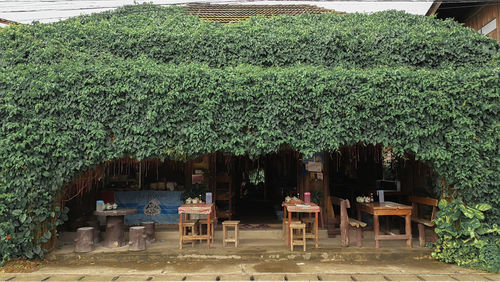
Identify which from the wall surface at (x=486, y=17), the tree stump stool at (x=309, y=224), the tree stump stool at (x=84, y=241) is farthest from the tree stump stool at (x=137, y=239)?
the wall surface at (x=486, y=17)

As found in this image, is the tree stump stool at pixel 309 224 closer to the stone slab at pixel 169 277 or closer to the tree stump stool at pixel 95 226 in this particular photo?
the stone slab at pixel 169 277

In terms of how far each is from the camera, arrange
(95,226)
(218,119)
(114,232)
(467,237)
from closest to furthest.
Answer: (467,237)
(218,119)
(114,232)
(95,226)

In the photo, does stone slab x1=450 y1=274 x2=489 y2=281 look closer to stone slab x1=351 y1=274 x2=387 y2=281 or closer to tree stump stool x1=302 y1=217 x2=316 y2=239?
stone slab x1=351 y1=274 x2=387 y2=281

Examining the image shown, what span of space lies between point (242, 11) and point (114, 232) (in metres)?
8.07

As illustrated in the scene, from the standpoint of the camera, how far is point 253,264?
6266 millimetres

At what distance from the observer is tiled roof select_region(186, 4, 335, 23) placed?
1077cm

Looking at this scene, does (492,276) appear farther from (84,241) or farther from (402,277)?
(84,241)

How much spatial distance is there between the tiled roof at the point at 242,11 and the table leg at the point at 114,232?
684 centimetres

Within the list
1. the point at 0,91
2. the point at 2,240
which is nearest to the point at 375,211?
the point at 2,240

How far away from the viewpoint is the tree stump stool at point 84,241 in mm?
6738

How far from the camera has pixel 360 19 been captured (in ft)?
29.7

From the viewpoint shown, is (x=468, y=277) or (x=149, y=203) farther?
(x=149, y=203)

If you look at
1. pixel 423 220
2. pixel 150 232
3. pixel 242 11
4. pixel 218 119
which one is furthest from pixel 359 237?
pixel 242 11

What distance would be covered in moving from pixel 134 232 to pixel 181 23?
5.55m
